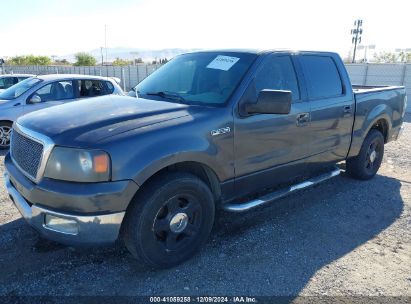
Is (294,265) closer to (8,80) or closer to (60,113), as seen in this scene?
(60,113)

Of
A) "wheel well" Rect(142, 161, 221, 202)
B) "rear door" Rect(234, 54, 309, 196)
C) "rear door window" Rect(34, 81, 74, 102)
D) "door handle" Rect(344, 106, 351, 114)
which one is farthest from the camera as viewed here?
"rear door window" Rect(34, 81, 74, 102)

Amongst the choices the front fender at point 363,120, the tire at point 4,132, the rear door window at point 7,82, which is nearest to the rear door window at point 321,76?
the front fender at point 363,120

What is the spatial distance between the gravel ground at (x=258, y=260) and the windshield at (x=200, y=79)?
58.9 inches

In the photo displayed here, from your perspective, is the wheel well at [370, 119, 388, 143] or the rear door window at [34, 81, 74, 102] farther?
the rear door window at [34, 81, 74, 102]

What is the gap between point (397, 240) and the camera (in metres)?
3.89

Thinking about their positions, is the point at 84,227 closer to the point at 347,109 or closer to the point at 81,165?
the point at 81,165

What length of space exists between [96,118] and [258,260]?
195 centimetres

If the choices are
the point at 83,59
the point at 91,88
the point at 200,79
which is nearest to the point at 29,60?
the point at 83,59

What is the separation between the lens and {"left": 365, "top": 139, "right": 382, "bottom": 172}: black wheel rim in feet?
18.5

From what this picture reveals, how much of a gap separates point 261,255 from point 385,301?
1094 millimetres

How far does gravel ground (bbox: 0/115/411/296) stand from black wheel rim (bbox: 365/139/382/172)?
1.23 meters

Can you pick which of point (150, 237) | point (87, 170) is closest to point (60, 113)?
point (87, 170)

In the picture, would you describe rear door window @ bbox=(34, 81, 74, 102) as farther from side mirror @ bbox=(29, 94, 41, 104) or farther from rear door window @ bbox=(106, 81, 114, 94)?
rear door window @ bbox=(106, 81, 114, 94)

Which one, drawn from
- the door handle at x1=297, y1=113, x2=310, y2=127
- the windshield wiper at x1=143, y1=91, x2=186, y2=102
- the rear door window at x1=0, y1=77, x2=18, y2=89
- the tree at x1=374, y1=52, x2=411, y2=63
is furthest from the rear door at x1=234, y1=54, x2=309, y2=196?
the tree at x1=374, y1=52, x2=411, y2=63
